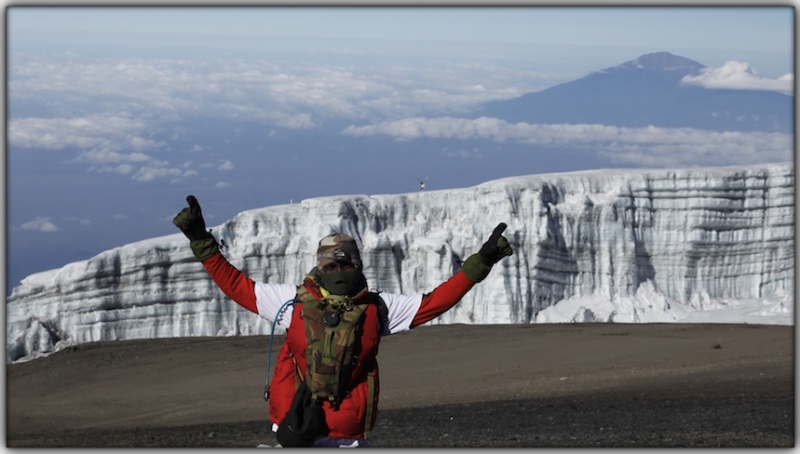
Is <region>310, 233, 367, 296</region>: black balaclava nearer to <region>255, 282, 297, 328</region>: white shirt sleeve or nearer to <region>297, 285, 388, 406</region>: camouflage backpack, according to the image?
<region>297, 285, 388, 406</region>: camouflage backpack

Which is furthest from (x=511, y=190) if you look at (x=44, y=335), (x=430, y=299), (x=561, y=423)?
(x=430, y=299)

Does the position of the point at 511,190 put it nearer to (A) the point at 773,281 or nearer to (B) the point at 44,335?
(A) the point at 773,281

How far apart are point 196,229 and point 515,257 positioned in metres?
27.0

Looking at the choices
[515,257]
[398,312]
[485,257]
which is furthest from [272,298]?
[515,257]

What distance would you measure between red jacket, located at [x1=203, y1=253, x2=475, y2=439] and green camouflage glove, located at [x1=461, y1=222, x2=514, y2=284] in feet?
0.22

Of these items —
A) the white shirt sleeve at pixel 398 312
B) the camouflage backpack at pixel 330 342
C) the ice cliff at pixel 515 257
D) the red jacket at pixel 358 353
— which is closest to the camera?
the camouflage backpack at pixel 330 342

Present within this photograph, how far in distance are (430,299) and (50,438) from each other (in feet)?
43.5

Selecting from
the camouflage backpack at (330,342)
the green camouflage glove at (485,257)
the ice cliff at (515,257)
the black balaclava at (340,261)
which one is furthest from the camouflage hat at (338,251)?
the ice cliff at (515,257)

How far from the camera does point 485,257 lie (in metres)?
6.75

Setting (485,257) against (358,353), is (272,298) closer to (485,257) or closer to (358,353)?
(358,353)

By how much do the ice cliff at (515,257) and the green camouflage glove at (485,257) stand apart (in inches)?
975

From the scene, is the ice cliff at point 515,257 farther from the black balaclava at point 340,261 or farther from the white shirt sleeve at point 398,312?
the black balaclava at point 340,261

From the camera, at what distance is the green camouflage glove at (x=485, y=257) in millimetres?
6719

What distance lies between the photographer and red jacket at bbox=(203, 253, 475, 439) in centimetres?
663
